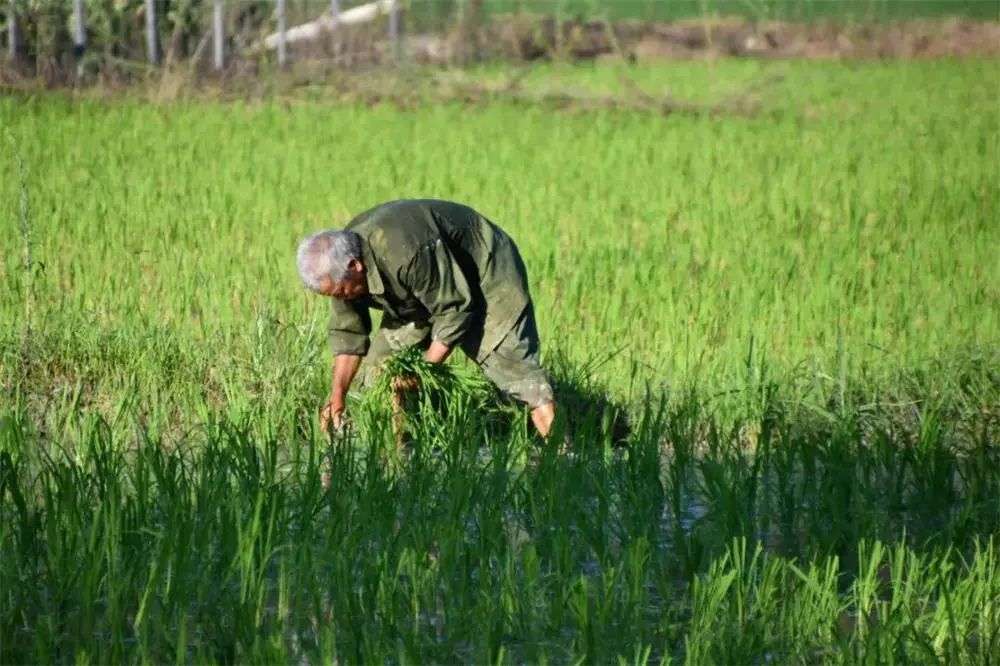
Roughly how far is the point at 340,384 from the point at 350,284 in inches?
17.9

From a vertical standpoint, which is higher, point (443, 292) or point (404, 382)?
point (443, 292)

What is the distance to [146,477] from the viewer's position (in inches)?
166

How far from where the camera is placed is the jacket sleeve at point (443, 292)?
4.98m

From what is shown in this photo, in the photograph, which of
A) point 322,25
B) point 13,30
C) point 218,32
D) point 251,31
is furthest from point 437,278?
point 322,25

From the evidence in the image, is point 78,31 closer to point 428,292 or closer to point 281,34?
point 281,34

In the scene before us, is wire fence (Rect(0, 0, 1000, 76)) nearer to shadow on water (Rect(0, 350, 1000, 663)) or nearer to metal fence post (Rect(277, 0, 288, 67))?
metal fence post (Rect(277, 0, 288, 67))

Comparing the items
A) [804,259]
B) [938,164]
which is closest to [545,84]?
[938,164]

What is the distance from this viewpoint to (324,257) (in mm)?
4746

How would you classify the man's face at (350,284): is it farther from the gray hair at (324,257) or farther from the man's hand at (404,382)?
the man's hand at (404,382)

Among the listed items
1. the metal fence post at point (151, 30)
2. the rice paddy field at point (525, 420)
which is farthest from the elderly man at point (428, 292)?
the metal fence post at point (151, 30)

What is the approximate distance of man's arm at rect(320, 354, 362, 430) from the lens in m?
5.11

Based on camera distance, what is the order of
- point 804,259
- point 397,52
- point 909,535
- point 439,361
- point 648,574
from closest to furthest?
point 648,574
point 909,535
point 439,361
point 804,259
point 397,52

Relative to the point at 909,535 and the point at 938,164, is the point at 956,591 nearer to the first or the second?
the point at 909,535

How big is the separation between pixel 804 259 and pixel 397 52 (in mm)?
6457
